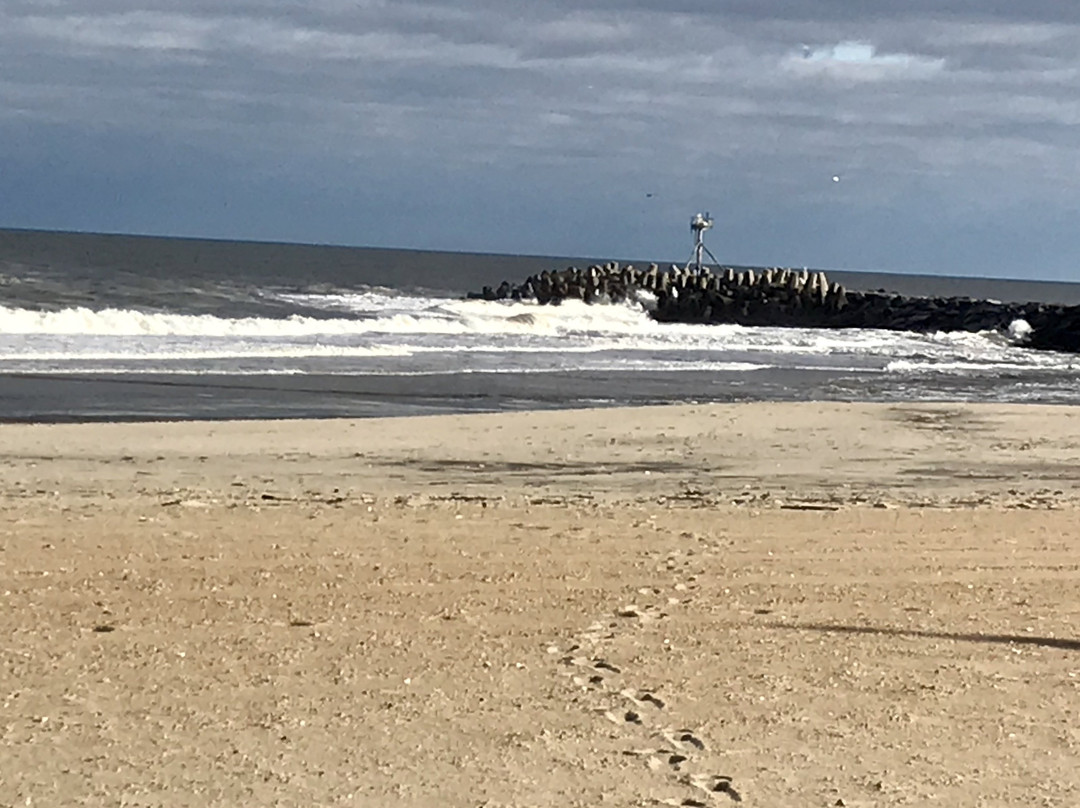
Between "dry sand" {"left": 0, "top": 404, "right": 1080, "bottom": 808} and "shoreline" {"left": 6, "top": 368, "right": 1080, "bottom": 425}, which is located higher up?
"dry sand" {"left": 0, "top": 404, "right": 1080, "bottom": 808}

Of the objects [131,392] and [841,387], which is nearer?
[131,392]

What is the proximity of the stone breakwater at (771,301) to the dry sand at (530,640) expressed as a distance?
118 feet

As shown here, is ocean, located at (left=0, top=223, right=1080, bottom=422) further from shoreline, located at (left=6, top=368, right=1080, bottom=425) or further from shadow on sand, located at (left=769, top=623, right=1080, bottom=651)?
shadow on sand, located at (left=769, top=623, right=1080, bottom=651)

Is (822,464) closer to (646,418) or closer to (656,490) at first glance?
(656,490)

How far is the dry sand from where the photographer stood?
4609 millimetres

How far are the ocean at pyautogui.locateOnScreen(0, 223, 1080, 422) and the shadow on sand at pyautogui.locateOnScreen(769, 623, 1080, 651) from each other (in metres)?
11.6

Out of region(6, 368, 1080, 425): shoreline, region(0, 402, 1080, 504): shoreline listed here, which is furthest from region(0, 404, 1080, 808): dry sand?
region(6, 368, 1080, 425): shoreline

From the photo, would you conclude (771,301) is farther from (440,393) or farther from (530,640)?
(530,640)

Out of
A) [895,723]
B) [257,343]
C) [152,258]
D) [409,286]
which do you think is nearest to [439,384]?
[257,343]

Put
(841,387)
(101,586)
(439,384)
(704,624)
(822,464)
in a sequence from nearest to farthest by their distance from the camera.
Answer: (704,624) → (101,586) → (822,464) → (439,384) → (841,387)

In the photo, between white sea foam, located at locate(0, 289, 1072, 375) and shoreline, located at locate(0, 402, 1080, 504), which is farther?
white sea foam, located at locate(0, 289, 1072, 375)

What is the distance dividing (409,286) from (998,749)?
77.5 m

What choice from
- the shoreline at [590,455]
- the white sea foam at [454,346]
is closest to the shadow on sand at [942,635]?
the shoreline at [590,455]

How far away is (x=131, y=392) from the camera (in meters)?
19.7
